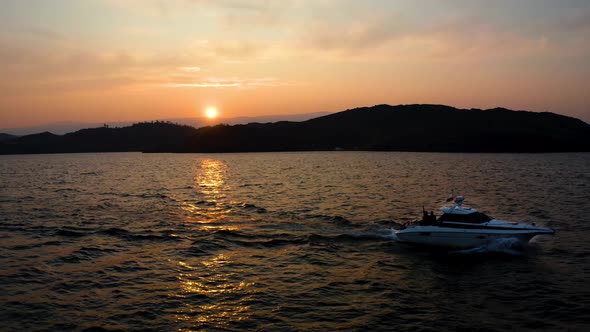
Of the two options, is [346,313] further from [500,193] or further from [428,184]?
[428,184]

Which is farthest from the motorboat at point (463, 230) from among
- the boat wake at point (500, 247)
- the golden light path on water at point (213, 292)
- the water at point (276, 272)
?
the golden light path on water at point (213, 292)

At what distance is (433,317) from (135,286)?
14.0m

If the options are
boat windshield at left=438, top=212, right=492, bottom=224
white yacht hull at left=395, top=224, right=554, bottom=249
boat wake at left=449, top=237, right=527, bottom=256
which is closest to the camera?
white yacht hull at left=395, top=224, right=554, bottom=249

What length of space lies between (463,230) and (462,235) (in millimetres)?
335

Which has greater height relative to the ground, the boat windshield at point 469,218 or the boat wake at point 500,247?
the boat windshield at point 469,218

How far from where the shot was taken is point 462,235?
95.5 feet

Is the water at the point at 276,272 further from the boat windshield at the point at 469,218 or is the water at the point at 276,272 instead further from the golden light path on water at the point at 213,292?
the boat windshield at the point at 469,218

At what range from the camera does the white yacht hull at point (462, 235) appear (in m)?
28.3

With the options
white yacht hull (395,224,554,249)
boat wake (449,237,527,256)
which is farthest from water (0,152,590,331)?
white yacht hull (395,224,554,249)

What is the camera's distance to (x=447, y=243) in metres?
29.6

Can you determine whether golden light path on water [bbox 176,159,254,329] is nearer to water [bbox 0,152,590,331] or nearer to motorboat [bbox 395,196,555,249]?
water [bbox 0,152,590,331]

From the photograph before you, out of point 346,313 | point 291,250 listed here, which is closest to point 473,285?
point 346,313

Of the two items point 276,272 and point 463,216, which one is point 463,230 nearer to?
point 463,216

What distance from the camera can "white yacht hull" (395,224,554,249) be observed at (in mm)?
28312
